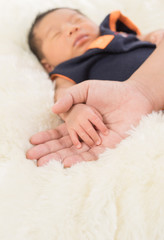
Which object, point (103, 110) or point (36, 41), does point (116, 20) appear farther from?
point (103, 110)

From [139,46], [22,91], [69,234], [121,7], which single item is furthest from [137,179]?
[121,7]

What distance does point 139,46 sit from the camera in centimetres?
89

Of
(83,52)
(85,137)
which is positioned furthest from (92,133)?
(83,52)

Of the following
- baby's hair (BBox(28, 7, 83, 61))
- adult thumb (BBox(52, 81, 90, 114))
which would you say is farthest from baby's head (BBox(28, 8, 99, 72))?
adult thumb (BBox(52, 81, 90, 114))

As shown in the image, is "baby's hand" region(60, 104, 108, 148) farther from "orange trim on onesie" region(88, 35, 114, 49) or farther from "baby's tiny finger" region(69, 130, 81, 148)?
"orange trim on onesie" region(88, 35, 114, 49)

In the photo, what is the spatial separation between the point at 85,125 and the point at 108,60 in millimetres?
381

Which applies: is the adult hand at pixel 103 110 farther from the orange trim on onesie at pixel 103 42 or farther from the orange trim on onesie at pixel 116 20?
the orange trim on onesie at pixel 116 20

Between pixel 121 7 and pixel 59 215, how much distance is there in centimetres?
126

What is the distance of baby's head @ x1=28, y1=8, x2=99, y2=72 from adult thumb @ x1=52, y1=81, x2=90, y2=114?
16.8 inches

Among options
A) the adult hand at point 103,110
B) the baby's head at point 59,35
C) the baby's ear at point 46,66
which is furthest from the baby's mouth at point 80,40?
the adult hand at point 103,110

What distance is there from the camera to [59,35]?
3.35ft

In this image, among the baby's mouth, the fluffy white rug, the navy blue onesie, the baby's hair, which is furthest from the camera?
the baby's hair

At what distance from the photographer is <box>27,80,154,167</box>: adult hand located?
57cm

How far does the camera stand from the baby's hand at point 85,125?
583mm
